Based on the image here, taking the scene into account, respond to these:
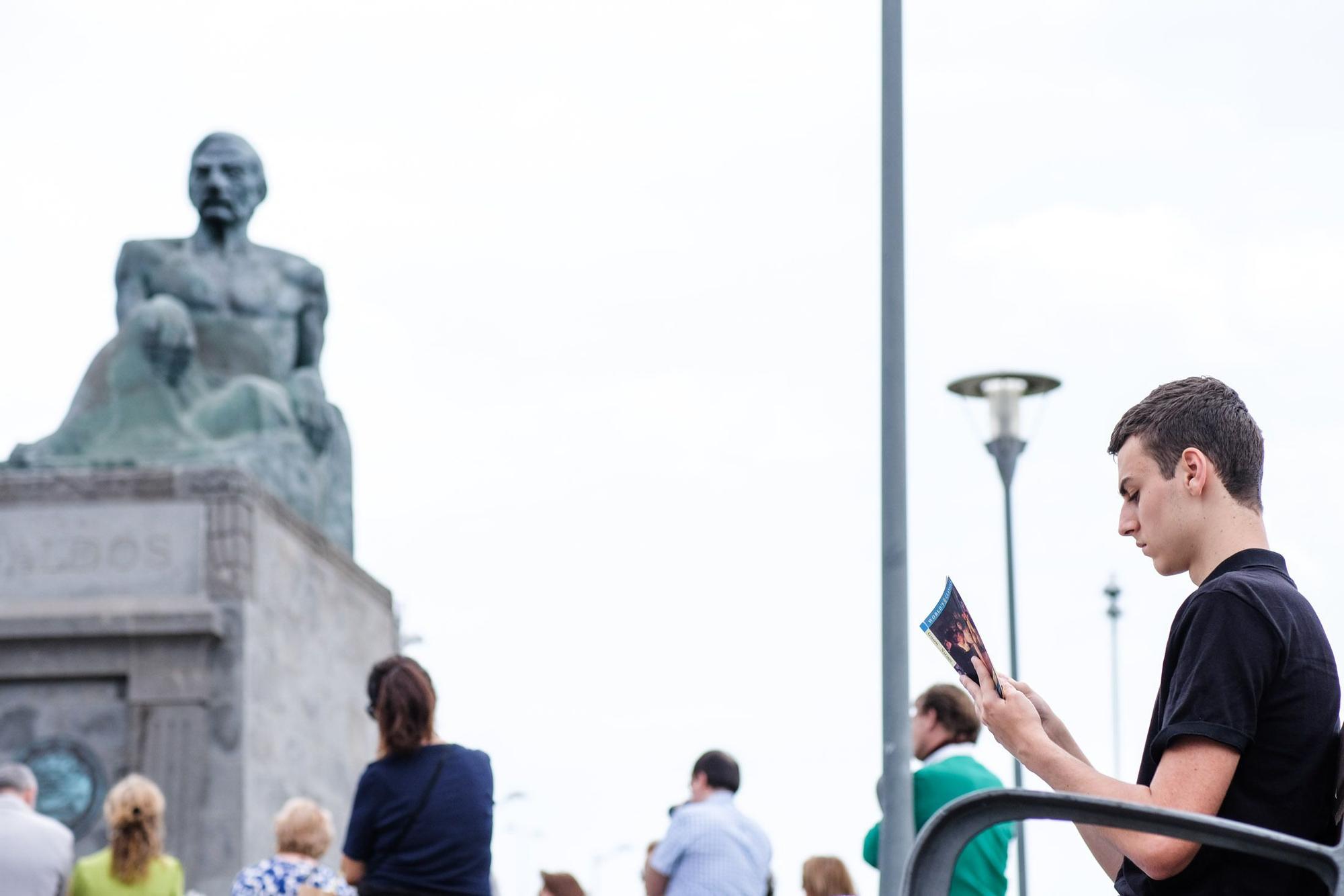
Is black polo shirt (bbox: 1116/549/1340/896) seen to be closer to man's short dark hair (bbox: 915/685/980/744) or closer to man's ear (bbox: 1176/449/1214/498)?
man's ear (bbox: 1176/449/1214/498)

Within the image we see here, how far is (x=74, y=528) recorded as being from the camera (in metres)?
12.9

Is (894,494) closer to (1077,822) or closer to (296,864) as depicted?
(296,864)

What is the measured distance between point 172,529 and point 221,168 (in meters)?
2.95

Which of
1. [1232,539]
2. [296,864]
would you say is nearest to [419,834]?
[296,864]

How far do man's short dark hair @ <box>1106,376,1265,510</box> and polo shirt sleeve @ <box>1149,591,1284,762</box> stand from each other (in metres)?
0.19

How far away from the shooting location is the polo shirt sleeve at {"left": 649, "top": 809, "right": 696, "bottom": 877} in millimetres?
7043

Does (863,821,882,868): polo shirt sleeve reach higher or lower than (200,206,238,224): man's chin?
lower

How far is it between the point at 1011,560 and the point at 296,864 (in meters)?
7.45

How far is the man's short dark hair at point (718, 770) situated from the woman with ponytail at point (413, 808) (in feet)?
5.74

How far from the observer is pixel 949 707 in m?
5.91

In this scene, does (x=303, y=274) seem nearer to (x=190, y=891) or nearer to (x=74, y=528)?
(x=74, y=528)

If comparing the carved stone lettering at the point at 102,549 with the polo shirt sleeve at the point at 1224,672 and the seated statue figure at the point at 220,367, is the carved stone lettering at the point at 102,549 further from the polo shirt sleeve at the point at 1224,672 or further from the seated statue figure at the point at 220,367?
the polo shirt sleeve at the point at 1224,672

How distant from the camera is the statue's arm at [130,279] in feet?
47.4

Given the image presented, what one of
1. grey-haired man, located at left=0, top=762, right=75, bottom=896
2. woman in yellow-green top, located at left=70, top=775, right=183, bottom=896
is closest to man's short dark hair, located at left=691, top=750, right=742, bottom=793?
woman in yellow-green top, located at left=70, top=775, right=183, bottom=896
